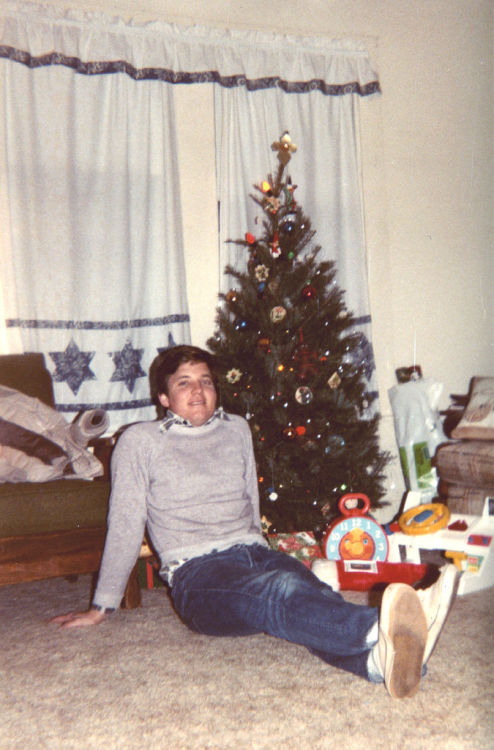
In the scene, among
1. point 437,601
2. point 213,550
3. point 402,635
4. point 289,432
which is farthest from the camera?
point 289,432

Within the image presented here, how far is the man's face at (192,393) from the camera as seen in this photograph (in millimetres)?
2053

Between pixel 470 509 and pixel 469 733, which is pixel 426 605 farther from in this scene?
pixel 470 509

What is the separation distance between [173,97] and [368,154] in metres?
1.14

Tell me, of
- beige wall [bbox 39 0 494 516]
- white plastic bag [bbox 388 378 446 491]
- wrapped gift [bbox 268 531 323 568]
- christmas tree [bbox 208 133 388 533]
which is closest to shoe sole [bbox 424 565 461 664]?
wrapped gift [bbox 268 531 323 568]

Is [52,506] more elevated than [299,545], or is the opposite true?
[52,506]

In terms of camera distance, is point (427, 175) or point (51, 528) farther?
point (427, 175)

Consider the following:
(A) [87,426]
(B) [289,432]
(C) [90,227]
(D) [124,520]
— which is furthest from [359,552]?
(C) [90,227]

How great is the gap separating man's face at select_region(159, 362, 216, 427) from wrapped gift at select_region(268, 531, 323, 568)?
78 centimetres

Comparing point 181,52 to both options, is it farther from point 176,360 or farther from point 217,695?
point 217,695

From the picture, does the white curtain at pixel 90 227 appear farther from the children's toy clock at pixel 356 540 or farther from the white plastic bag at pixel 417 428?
the children's toy clock at pixel 356 540

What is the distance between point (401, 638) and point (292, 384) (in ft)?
4.92

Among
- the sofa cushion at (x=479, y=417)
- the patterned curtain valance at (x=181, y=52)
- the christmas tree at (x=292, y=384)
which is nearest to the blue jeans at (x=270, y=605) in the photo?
the christmas tree at (x=292, y=384)

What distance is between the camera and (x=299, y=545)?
262cm

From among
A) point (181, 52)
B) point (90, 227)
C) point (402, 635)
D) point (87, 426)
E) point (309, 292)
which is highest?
point (181, 52)
